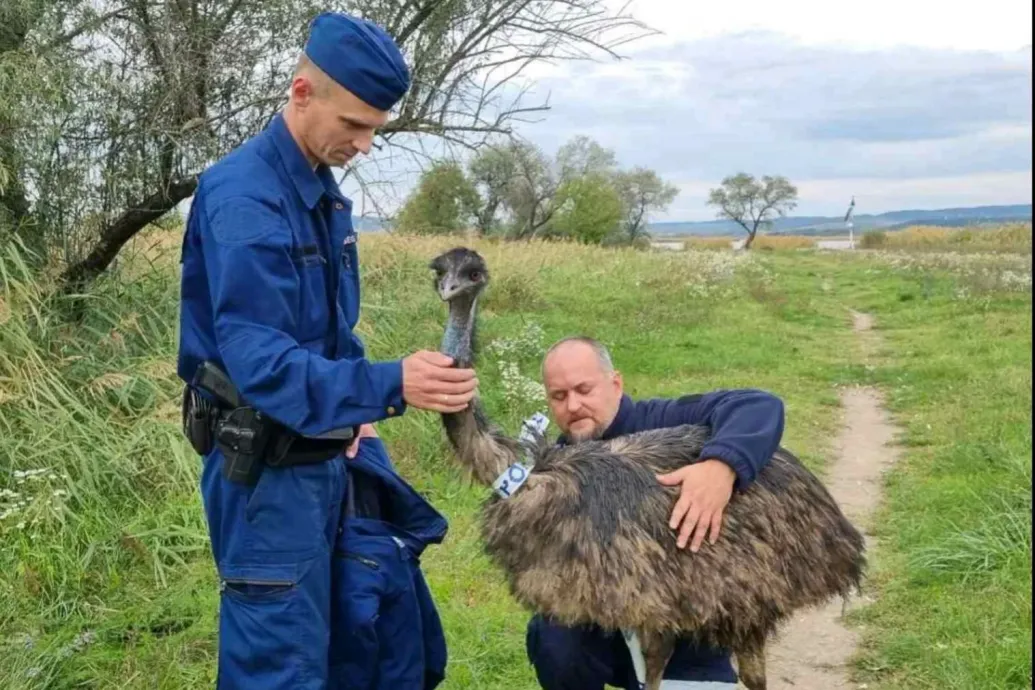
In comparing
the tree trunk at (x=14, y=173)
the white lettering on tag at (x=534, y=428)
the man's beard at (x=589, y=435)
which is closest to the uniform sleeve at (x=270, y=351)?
the white lettering on tag at (x=534, y=428)

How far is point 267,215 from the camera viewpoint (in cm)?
271

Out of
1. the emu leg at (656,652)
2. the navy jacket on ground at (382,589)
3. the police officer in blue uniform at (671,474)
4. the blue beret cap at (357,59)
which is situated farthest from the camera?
the emu leg at (656,652)

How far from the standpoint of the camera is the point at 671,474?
10.9 feet

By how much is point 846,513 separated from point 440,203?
694 centimetres

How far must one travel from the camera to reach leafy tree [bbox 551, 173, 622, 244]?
122ft

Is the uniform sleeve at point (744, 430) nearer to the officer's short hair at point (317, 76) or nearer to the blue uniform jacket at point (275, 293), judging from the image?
the blue uniform jacket at point (275, 293)

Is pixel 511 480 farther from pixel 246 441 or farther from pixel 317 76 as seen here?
pixel 317 76

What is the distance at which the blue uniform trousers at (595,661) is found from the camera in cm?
359

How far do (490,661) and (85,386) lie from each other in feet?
10.9

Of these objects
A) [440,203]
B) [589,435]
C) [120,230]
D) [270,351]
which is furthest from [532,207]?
[270,351]

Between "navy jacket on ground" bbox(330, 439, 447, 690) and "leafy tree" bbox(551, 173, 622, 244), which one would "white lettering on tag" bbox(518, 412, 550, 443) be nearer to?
"navy jacket on ground" bbox(330, 439, 447, 690)

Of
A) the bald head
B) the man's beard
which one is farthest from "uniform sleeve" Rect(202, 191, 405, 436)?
the man's beard

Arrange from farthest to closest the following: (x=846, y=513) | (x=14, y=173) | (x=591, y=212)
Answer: (x=591, y=212), (x=14, y=173), (x=846, y=513)

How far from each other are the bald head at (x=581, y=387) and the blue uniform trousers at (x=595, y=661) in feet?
2.21
